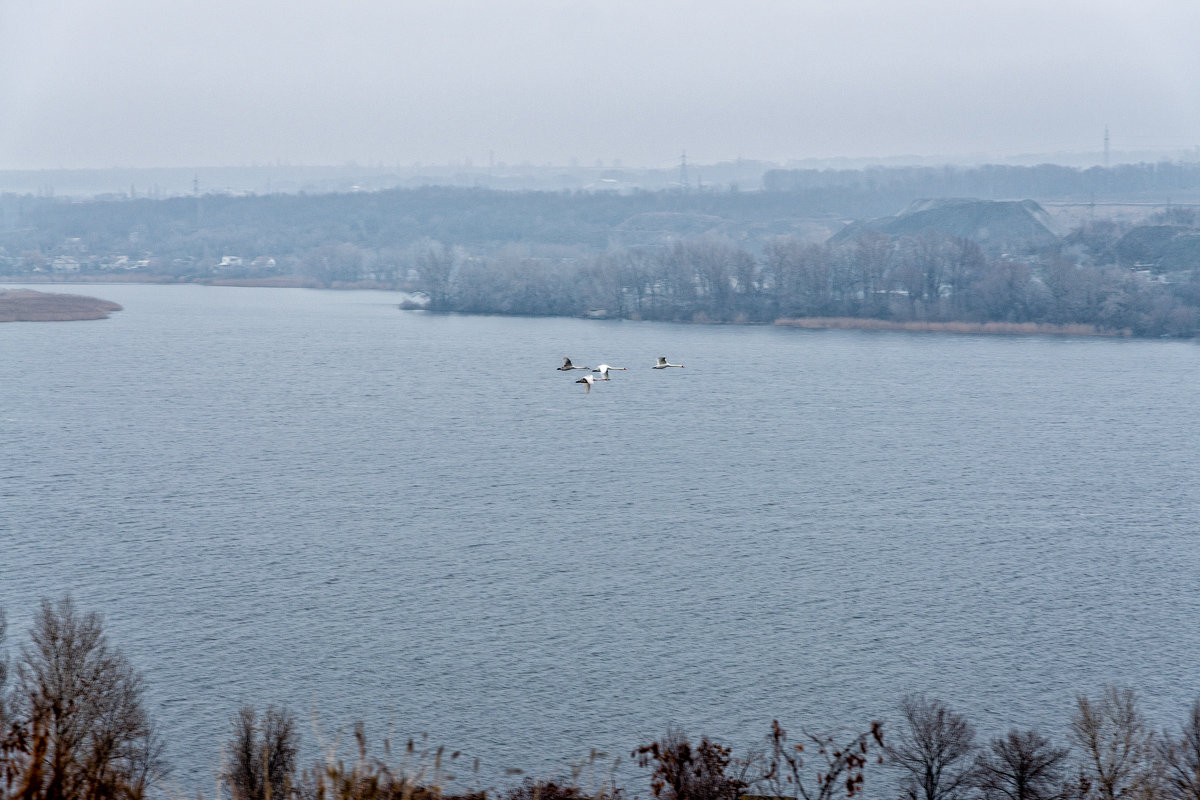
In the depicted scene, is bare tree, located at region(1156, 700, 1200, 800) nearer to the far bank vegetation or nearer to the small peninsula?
the far bank vegetation

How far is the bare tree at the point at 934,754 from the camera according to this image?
12.3 meters

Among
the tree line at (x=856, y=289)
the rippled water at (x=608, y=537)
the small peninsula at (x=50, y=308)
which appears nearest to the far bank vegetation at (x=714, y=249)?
the tree line at (x=856, y=289)

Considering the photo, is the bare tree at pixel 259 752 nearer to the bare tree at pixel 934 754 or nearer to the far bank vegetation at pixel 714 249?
the bare tree at pixel 934 754

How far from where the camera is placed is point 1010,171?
99.6m

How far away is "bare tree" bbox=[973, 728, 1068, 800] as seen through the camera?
11.8m

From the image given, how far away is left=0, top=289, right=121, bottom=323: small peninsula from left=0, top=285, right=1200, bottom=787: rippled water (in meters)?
15.8

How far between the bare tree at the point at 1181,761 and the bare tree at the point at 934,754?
1.92 meters

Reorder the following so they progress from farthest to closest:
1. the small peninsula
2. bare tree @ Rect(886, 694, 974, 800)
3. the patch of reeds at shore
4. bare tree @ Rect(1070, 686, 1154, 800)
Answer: the small peninsula → the patch of reeds at shore → bare tree @ Rect(886, 694, 974, 800) → bare tree @ Rect(1070, 686, 1154, 800)

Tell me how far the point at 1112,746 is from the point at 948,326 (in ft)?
124

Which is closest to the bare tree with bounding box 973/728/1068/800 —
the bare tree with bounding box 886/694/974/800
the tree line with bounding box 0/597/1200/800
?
the tree line with bounding box 0/597/1200/800

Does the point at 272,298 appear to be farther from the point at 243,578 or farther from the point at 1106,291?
the point at 243,578

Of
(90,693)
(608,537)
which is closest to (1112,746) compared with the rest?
(608,537)

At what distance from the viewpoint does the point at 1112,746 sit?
12320 millimetres

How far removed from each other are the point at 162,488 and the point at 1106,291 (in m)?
38.2
